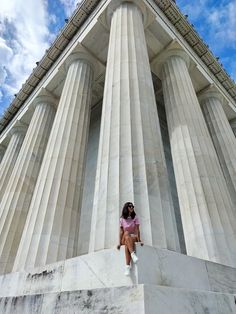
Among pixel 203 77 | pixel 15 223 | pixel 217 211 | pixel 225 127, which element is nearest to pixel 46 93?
pixel 15 223

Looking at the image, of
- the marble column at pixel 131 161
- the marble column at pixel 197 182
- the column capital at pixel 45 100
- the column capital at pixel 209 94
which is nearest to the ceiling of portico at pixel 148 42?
the column capital at pixel 209 94

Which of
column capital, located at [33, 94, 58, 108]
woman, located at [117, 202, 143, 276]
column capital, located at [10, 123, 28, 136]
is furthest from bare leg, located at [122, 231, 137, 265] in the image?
column capital, located at [10, 123, 28, 136]

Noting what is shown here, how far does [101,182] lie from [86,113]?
11.0m

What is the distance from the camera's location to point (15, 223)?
19.8 m

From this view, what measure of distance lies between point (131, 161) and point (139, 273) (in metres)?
5.27

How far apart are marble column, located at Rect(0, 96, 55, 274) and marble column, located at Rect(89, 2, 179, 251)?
11.8 metres

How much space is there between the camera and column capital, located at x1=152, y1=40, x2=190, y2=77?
76.9 ft

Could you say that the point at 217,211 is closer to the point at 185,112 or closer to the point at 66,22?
the point at 185,112

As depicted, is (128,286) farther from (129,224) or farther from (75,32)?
(75,32)

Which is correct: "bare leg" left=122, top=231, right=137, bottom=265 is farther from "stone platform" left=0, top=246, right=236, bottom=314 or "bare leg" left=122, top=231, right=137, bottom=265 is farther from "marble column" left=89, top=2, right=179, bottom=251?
"marble column" left=89, top=2, right=179, bottom=251

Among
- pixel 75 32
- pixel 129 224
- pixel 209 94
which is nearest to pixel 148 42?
pixel 75 32

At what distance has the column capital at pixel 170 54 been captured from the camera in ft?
76.9

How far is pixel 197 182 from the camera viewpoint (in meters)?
15.7

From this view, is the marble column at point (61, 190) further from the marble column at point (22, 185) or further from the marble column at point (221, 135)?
the marble column at point (221, 135)
